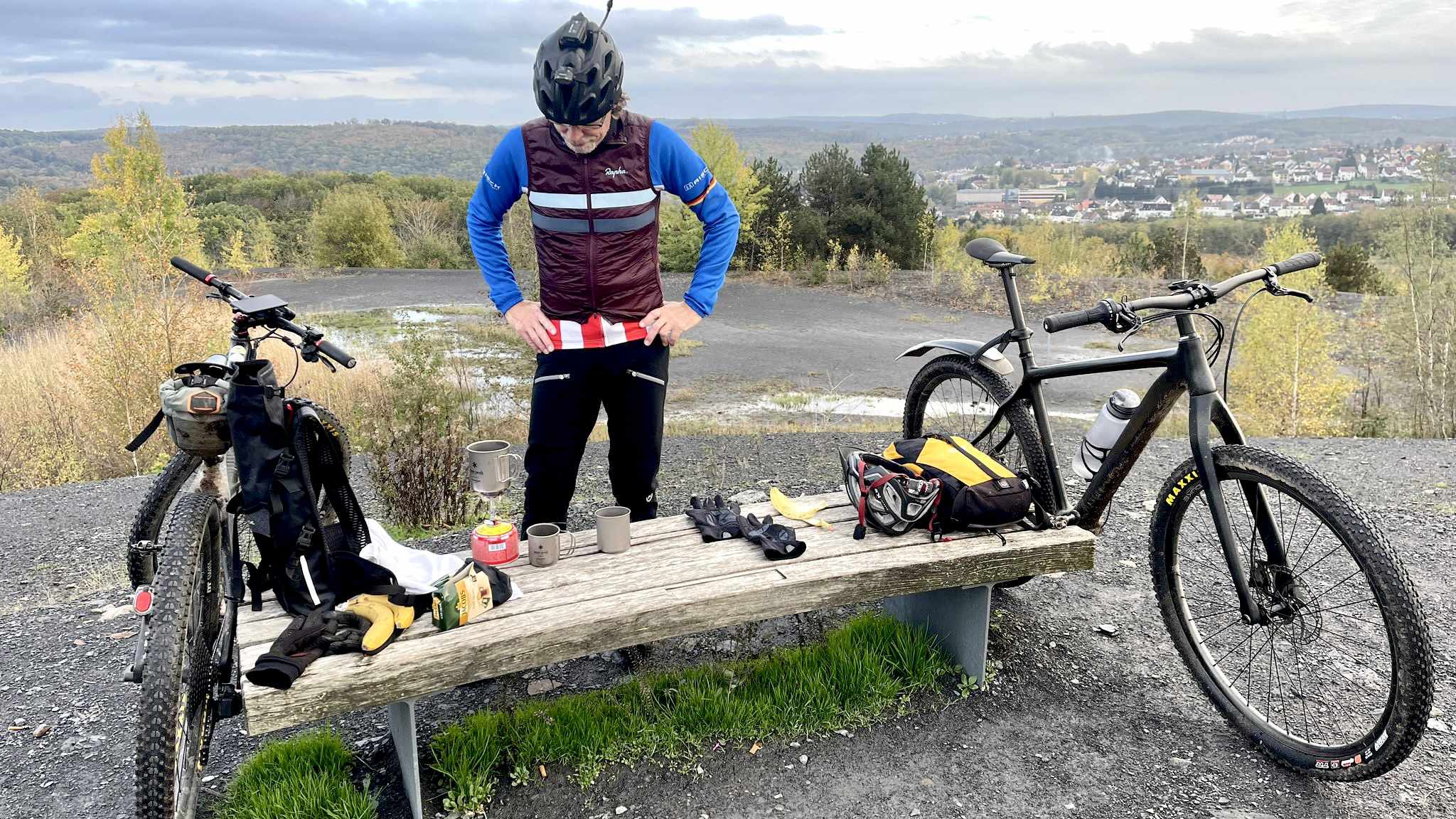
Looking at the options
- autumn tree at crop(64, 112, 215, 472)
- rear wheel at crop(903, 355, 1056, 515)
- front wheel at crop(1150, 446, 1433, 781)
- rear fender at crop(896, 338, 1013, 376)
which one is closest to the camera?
front wheel at crop(1150, 446, 1433, 781)

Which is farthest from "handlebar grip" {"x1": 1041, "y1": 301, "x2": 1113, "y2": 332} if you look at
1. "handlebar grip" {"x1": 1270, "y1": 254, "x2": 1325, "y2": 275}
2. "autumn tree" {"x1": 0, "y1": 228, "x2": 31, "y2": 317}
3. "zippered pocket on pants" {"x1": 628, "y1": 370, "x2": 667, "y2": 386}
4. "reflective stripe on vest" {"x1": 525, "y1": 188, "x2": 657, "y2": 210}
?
"autumn tree" {"x1": 0, "y1": 228, "x2": 31, "y2": 317}

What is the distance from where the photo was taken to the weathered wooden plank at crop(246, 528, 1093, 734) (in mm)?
2084

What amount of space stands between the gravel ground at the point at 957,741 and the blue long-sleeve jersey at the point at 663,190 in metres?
1.44

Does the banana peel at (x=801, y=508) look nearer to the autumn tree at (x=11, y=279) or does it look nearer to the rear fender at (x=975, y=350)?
the rear fender at (x=975, y=350)

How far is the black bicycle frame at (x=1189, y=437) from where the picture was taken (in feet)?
8.52

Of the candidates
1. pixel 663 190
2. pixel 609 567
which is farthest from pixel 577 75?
pixel 609 567

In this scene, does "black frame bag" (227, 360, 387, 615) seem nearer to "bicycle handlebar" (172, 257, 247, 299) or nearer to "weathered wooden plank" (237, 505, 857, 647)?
"weathered wooden plank" (237, 505, 857, 647)

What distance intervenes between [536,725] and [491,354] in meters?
11.7

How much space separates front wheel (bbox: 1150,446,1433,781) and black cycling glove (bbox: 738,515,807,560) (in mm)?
1195

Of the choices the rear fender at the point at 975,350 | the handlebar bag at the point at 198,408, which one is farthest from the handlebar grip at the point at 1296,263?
the handlebar bag at the point at 198,408

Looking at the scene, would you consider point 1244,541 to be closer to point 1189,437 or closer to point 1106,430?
point 1189,437

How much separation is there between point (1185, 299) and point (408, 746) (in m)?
2.56

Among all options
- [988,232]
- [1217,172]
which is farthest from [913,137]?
[988,232]

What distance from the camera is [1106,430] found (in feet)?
10.1
